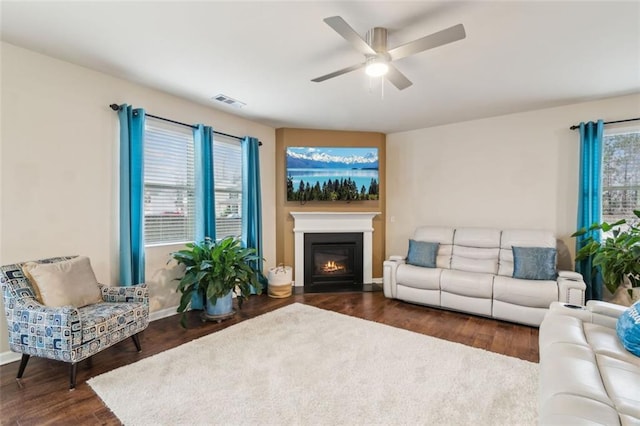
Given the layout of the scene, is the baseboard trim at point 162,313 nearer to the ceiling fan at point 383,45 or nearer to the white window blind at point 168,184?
the white window blind at point 168,184

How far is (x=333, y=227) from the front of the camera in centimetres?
519

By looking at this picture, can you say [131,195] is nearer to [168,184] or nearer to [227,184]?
[168,184]

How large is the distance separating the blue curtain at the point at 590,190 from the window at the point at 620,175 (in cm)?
17

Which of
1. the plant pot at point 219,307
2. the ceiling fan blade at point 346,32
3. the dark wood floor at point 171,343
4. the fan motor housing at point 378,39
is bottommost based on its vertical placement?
the dark wood floor at point 171,343

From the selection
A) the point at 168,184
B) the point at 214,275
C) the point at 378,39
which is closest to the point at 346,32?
the point at 378,39

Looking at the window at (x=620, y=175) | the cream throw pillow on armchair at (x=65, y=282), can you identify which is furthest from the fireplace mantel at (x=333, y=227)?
the window at (x=620, y=175)

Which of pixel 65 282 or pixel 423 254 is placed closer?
pixel 65 282

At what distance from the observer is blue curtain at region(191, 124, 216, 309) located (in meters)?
3.99

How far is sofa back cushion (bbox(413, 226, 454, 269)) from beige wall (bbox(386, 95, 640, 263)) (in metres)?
0.39

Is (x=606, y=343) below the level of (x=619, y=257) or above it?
below

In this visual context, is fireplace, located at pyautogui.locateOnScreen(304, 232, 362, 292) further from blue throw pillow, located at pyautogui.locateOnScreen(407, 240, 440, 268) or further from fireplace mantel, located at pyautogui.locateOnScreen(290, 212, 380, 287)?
blue throw pillow, located at pyautogui.locateOnScreen(407, 240, 440, 268)

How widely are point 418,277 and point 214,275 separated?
2663 millimetres

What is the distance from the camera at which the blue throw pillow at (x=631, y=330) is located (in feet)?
5.86

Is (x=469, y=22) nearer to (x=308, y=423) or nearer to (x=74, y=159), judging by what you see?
(x=308, y=423)
